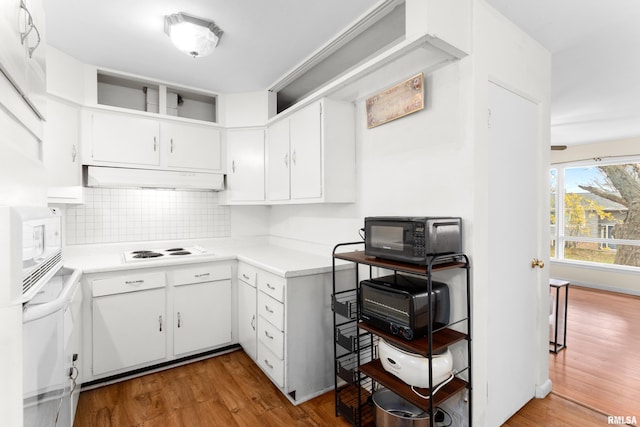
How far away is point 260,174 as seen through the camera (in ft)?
10.3

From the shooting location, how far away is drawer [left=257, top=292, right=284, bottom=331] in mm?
2197

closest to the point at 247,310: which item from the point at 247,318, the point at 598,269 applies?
the point at 247,318

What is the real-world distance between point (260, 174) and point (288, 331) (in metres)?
1.60

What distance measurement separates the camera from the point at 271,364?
7.62ft

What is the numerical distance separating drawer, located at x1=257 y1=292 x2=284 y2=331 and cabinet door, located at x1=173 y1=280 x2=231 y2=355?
51 centimetres

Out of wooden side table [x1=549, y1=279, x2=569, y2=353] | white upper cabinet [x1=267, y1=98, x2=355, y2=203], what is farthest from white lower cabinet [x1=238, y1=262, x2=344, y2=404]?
wooden side table [x1=549, y1=279, x2=569, y2=353]

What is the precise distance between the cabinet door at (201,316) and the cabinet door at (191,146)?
1151 millimetres

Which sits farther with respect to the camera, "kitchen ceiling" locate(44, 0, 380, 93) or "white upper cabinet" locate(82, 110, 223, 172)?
"white upper cabinet" locate(82, 110, 223, 172)

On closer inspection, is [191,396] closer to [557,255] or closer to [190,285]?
[190,285]

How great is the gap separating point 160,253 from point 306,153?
1.63 meters

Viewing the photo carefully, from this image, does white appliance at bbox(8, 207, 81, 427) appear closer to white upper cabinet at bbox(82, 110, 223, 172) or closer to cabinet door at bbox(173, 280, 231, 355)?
cabinet door at bbox(173, 280, 231, 355)

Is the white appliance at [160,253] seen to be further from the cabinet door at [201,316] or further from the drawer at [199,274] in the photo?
the cabinet door at [201,316]

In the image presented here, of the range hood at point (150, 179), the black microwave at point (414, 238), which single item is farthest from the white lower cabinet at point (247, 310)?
the black microwave at point (414, 238)

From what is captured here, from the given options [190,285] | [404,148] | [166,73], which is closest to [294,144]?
[404,148]
